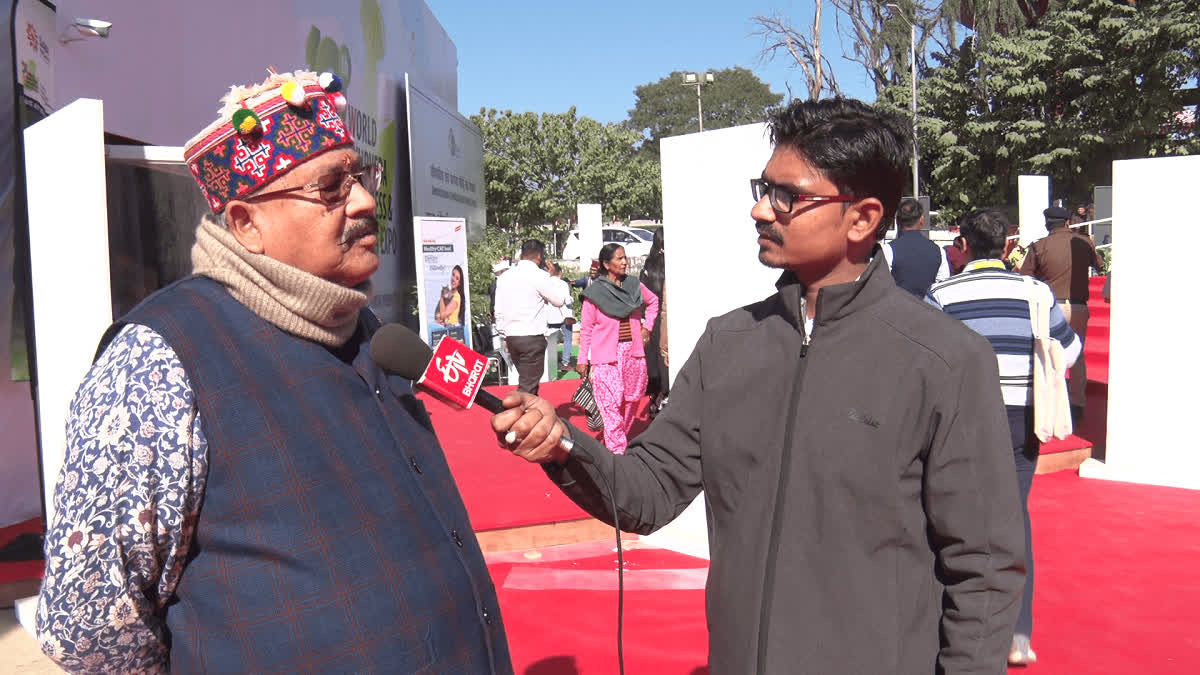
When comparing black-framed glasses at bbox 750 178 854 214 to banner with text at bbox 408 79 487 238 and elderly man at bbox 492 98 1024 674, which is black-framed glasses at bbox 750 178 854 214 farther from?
banner with text at bbox 408 79 487 238

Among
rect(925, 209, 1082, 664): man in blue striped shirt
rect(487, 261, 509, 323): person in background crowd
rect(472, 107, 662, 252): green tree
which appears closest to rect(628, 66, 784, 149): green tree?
rect(472, 107, 662, 252): green tree

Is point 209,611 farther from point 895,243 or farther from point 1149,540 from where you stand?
point 895,243

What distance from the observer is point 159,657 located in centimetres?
153

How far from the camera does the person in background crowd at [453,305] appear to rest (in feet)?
33.7

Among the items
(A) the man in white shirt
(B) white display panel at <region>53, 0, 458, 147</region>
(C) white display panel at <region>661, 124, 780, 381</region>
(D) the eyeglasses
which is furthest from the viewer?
(A) the man in white shirt

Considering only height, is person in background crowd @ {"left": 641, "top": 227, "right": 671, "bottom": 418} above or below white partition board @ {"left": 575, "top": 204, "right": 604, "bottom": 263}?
below

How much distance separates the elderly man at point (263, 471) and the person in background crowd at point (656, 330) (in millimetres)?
5837

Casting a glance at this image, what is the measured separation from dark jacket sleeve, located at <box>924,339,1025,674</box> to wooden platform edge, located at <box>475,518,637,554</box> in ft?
12.4

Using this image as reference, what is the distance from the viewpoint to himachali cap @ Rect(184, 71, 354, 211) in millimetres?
1642

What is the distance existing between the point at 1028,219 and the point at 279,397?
12187 millimetres

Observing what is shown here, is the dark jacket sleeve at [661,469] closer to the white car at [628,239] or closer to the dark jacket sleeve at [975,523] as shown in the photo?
the dark jacket sleeve at [975,523]

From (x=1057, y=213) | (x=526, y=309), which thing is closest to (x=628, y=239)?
(x=526, y=309)

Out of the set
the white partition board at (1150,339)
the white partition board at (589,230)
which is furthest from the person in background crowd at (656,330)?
the white partition board at (589,230)

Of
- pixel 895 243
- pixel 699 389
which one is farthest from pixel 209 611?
pixel 895 243
